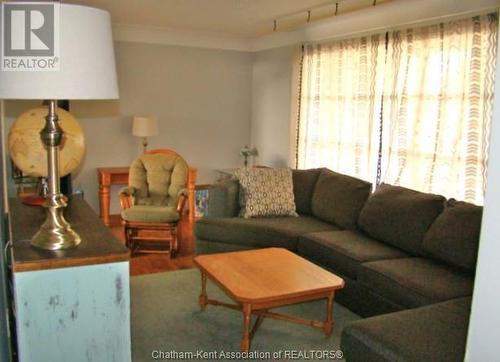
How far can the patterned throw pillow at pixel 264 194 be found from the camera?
4340 millimetres

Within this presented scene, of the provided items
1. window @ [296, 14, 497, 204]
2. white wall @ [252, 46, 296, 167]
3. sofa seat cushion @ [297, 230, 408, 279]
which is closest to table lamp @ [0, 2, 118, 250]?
sofa seat cushion @ [297, 230, 408, 279]

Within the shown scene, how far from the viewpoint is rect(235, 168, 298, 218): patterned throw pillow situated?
14.2ft

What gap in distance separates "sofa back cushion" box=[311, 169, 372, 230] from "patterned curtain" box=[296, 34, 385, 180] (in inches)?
13.3

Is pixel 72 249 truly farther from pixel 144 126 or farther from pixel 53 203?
pixel 144 126

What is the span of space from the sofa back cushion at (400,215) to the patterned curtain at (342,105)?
68 centimetres

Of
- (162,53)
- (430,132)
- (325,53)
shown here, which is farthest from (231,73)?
(430,132)

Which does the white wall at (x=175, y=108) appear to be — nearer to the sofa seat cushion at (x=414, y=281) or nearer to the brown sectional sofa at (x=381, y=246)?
the brown sectional sofa at (x=381, y=246)

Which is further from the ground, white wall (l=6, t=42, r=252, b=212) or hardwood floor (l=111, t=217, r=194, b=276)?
white wall (l=6, t=42, r=252, b=212)

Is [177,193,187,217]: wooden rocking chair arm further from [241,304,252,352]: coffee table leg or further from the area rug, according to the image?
[241,304,252,352]: coffee table leg

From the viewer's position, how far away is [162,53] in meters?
6.04

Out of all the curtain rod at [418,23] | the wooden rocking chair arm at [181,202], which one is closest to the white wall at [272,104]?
the curtain rod at [418,23]

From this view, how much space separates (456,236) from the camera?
3104 millimetres

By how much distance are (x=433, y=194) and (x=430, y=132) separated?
1.77 ft

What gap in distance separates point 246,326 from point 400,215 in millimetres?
1487
